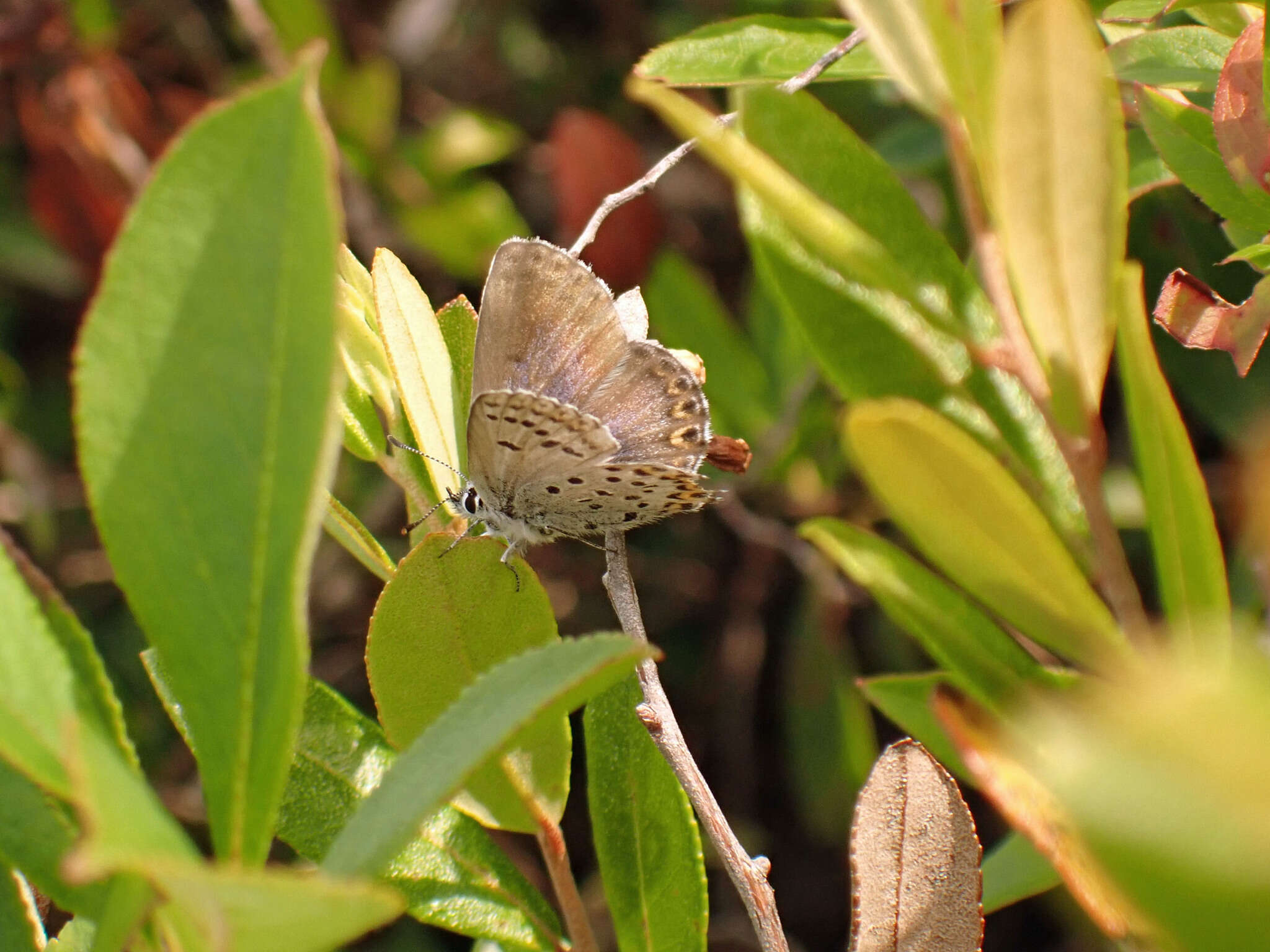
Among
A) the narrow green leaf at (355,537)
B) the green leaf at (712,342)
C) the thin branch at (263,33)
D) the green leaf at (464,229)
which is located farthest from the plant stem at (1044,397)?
the thin branch at (263,33)

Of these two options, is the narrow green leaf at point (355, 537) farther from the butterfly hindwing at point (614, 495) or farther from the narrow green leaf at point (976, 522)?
the narrow green leaf at point (976, 522)

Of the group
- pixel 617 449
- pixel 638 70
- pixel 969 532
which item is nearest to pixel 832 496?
pixel 617 449

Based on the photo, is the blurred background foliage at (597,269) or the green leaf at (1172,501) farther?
the blurred background foliage at (597,269)

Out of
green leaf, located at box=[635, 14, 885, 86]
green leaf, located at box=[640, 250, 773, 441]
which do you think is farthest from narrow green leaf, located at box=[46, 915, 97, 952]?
green leaf, located at box=[640, 250, 773, 441]

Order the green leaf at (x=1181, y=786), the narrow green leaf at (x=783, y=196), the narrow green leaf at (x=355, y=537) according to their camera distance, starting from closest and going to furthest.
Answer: the green leaf at (x=1181, y=786) < the narrow green leaf at (x=783, y=196) < the narrow green leaf at (x=355, y=537)

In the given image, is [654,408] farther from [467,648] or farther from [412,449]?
[467,648]

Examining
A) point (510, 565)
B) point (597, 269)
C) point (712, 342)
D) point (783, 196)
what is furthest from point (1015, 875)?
point (597, 269)
